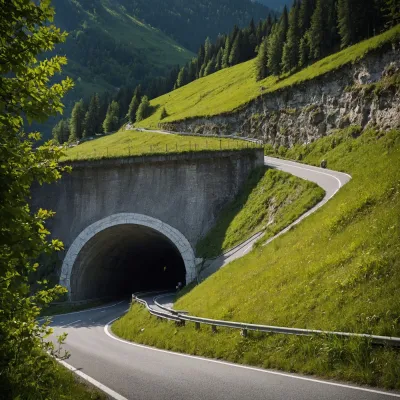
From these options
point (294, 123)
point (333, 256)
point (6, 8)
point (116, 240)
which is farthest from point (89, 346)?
point (294, 123)

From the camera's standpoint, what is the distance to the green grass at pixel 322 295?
29.9 ft

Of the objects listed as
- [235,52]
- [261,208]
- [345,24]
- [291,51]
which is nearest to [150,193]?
[261,208]

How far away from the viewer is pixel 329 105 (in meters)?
38.8

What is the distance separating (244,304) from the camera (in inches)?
595

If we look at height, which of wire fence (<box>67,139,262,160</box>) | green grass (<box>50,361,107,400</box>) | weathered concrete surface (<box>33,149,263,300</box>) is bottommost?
green grass (<box>50,361,107,400</box>)

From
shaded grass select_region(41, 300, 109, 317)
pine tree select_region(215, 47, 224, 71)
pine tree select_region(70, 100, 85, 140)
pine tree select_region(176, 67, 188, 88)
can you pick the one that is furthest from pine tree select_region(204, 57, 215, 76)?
shaded grass select_region(41, 300, 109, 317)

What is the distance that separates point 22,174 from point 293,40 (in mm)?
60501

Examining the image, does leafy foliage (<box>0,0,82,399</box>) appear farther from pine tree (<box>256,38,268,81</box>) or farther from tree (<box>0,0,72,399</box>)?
pine tree (<box>256,38,268,81</box>)

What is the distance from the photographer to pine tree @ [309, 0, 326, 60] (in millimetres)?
55031

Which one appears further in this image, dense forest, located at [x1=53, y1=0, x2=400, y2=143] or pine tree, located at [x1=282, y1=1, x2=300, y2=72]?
pine tree, located at [x1=282, y1=1, x2=300, y2=72]

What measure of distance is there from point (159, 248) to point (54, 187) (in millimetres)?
11752

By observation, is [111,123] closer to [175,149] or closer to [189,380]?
[175,149]

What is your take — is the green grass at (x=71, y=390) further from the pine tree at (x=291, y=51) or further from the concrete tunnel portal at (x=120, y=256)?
the pine tree at (x=291, y=51)

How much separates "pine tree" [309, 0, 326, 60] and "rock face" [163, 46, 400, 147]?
11.8 m
